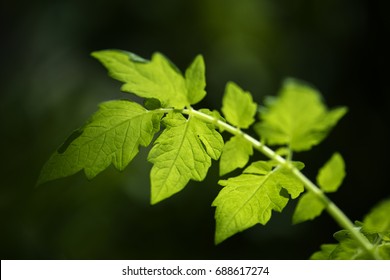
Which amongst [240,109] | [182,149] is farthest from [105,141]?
[240,109]

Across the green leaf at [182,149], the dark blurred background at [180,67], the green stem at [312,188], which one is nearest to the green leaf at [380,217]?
the green stem at [312,188]

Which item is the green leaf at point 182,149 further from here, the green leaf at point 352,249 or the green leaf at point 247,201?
the green leaf at point 352,249

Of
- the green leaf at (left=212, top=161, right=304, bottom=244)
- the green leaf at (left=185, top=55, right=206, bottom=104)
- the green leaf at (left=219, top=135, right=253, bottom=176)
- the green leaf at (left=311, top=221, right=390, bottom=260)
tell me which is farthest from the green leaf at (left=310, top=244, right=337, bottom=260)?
the green leaf at (left=185, top=55, right=206, bottom=104)

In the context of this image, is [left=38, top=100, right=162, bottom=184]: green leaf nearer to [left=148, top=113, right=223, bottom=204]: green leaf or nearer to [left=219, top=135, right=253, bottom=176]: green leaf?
[left=148, top=113, right=223, bottom=204]: green leaf

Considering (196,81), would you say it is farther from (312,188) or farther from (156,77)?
(312,188)

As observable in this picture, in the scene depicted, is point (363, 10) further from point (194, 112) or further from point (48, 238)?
point (194, 112)

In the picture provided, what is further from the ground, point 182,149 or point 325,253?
point 182,149
